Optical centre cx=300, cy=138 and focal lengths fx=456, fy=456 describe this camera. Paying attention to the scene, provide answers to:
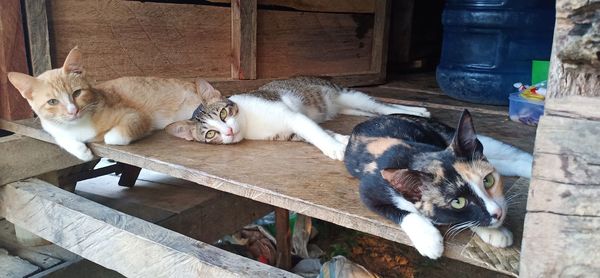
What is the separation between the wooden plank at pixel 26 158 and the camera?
6.67 ft

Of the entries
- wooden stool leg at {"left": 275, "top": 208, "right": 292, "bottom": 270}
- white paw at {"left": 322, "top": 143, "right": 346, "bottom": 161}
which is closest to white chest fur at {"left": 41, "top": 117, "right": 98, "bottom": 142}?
white paw at {"left": 322, "top": 143, "right": 346, "bottom": 161}

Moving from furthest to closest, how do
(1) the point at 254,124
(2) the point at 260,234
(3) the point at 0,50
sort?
(2) the point at 260,234, (1) the point at 254,124, (3) the point at 0,50

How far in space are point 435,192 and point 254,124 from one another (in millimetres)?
1244

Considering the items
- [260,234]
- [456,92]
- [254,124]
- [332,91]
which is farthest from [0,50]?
[456,92]

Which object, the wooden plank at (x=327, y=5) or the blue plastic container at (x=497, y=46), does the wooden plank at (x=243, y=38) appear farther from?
the blue plastic container at (x=497, y=46)

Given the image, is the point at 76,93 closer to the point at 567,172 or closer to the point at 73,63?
the point at 73,63

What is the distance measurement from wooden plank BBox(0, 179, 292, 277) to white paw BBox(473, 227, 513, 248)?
55 cm

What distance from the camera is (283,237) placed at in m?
3.19

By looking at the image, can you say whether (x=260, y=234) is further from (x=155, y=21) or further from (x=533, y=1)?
(x=533, y=1)

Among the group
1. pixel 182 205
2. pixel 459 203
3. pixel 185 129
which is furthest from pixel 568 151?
pixel 182 205

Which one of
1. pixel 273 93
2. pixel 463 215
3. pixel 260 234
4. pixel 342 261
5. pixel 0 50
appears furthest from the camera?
pixel 260 234

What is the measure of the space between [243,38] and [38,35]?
1170mm

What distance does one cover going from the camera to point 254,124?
7.22 ft

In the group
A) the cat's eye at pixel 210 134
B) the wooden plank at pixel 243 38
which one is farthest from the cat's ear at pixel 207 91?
the wooden plank at pixel 243 38
